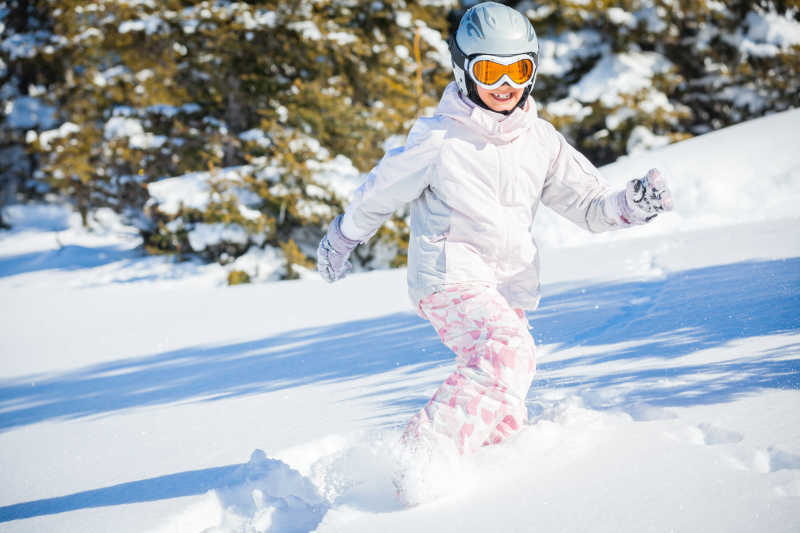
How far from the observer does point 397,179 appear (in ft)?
6.97

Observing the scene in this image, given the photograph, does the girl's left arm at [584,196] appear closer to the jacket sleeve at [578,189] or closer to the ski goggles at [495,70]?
the jacket sleeve at [578,189]

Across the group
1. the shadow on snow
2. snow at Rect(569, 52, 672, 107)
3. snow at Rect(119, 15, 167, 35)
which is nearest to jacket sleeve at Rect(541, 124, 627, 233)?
the shadow on snow

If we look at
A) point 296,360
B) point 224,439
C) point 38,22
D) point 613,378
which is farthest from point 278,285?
point 38,22

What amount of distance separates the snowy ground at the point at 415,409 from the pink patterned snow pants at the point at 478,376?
0.27ft

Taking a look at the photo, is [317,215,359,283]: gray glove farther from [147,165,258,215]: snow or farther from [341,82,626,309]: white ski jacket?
[147,165,258,215]: snow

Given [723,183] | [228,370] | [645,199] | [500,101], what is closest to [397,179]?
[500,101]

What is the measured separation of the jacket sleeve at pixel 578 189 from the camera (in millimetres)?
2244

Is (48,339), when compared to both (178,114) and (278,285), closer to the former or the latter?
(278,285)

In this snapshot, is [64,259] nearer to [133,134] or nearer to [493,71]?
[133,134]

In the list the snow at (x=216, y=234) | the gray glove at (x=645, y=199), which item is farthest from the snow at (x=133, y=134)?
the gray glove at (x=645, y=199)

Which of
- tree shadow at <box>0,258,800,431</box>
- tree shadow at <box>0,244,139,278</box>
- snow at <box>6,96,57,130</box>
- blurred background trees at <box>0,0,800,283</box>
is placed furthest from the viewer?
snow at <box>6,96,57,130</box>

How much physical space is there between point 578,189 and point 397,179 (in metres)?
0.61

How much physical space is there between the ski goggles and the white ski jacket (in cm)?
8

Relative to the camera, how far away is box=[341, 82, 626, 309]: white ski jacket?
6.74 feet
